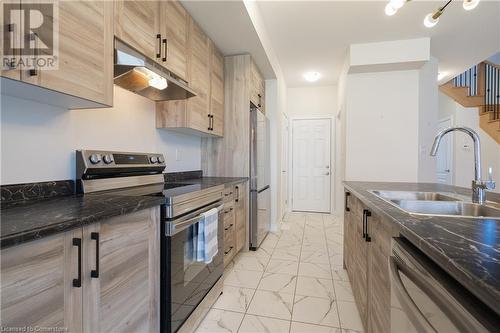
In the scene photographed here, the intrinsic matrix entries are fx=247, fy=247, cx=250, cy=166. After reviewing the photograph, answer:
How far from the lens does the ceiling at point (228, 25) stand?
2033 millimetres

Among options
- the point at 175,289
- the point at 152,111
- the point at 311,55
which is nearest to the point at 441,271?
the point at 175,289

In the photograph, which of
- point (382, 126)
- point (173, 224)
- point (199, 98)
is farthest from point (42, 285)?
point (382, 126)

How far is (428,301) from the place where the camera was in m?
0.60

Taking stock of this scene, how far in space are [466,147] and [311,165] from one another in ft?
10.5

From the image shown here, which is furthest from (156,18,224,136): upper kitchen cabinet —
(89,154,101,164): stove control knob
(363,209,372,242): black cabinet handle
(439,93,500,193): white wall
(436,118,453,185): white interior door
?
(436,118,453,185): white interior door

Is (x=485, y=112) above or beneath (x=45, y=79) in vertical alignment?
above

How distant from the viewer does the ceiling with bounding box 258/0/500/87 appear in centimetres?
262

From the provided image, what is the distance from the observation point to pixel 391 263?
2.86 feet

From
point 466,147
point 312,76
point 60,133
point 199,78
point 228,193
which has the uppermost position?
point 312,76

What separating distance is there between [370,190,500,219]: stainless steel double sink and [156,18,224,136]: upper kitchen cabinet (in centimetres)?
164

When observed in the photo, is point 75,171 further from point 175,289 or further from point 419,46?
point 419,46

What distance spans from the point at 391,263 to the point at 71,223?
1075 millimetres

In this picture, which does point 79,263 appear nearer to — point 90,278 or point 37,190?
point 90,278

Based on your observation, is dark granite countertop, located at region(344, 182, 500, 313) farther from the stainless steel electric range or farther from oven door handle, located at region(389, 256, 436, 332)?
the stainless steel electric range
